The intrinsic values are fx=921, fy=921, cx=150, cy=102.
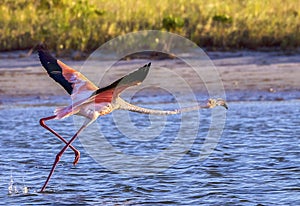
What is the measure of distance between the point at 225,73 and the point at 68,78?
252 inches

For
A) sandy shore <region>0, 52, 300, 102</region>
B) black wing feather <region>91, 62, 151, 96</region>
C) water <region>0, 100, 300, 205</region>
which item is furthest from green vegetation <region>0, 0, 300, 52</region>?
black wing feather <region>91, 62, 151, 96</region>

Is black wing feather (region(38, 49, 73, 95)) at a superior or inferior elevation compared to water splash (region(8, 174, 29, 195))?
superior

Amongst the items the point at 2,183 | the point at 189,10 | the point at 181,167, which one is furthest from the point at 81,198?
the point at 189,10

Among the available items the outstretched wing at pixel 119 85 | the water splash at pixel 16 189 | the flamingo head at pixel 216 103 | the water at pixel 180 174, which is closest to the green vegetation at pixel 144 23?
the water at pixel 180 174

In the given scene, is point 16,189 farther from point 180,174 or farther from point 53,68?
point 180,174

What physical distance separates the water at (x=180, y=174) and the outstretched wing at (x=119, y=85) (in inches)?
36.5

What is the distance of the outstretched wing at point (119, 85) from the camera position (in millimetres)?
6230

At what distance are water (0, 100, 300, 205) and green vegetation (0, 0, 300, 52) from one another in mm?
3151

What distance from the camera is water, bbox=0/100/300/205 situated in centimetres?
768

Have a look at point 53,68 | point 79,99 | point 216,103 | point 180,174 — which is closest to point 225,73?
point 180,174

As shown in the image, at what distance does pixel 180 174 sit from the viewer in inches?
339

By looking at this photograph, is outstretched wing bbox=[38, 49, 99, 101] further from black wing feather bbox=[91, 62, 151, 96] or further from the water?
the water

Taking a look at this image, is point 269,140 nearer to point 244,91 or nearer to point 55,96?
point 244,91

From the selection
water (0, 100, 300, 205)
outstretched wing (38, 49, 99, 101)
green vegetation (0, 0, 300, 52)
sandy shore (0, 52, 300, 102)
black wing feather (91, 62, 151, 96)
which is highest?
black wing feather (91, 62, 151, 96)
